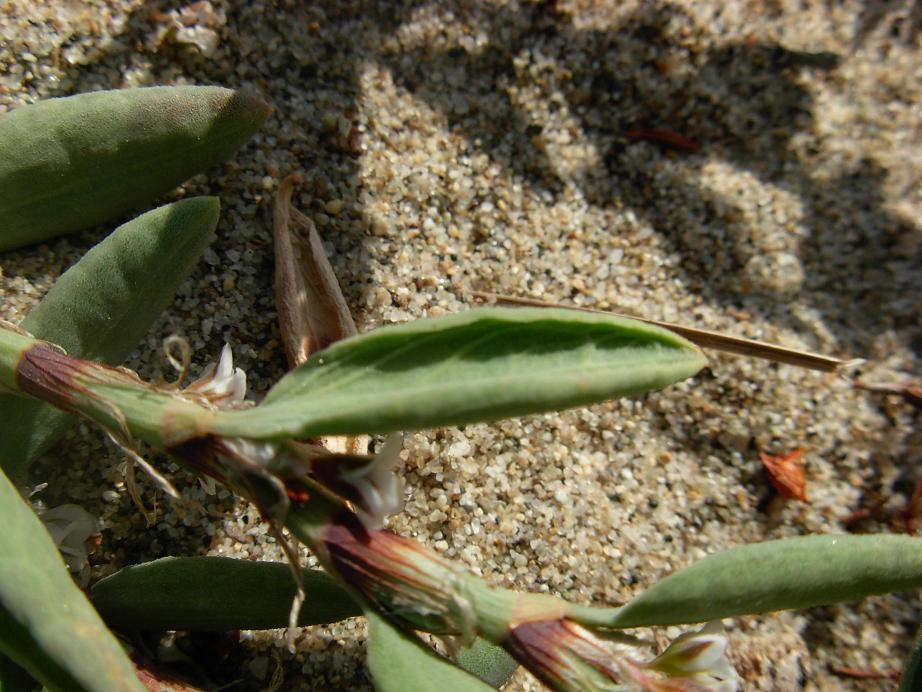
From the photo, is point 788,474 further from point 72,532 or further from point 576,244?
point 72,532

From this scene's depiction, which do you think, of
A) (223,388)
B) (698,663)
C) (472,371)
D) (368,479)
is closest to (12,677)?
(223,388)

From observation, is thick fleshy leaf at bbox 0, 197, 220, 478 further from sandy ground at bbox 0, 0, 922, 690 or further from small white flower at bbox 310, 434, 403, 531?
small white flower at bbox 310, 434, 403, 531

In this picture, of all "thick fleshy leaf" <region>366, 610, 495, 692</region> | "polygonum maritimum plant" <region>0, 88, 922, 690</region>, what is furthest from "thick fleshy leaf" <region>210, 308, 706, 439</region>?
"thick fleshy leaf" <region>366, 610, 495, 692</region>

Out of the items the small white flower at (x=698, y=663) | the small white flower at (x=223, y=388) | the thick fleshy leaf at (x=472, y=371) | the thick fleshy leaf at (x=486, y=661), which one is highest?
the thick fleshy leaf at (x=472, y=371)

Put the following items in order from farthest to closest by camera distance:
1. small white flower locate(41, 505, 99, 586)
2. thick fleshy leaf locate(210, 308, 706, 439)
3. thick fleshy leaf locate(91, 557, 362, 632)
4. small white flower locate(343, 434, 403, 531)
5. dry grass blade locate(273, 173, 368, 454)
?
dry grass blade locate(273, 173, 368, 454), small white flower locate(41, 505, 99, 586), thick fleshy leaf locate(91, 557, 362, 632), small white flower locate(343, 434, 403, 531), thick fleshy leaf locate(210, 308, 706, 439)

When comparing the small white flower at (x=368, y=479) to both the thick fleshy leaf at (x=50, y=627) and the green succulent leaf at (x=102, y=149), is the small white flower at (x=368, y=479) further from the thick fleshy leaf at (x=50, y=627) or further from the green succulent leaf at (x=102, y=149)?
the green succulent leaf at (x=102, y=149)

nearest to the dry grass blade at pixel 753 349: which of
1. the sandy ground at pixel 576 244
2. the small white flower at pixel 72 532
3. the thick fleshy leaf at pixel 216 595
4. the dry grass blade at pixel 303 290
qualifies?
the sandy ground at pixel 576 244

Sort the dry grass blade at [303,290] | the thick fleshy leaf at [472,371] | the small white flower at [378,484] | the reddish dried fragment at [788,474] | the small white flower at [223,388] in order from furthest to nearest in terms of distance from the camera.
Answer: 1. the reddish dried fragment at [788,474]
2. the dry grass blade at [303,290]
3. the small white flower at [223,388]
4. the small white flower at [378,484]
5. the thick fleshy leaf at [472,371]
